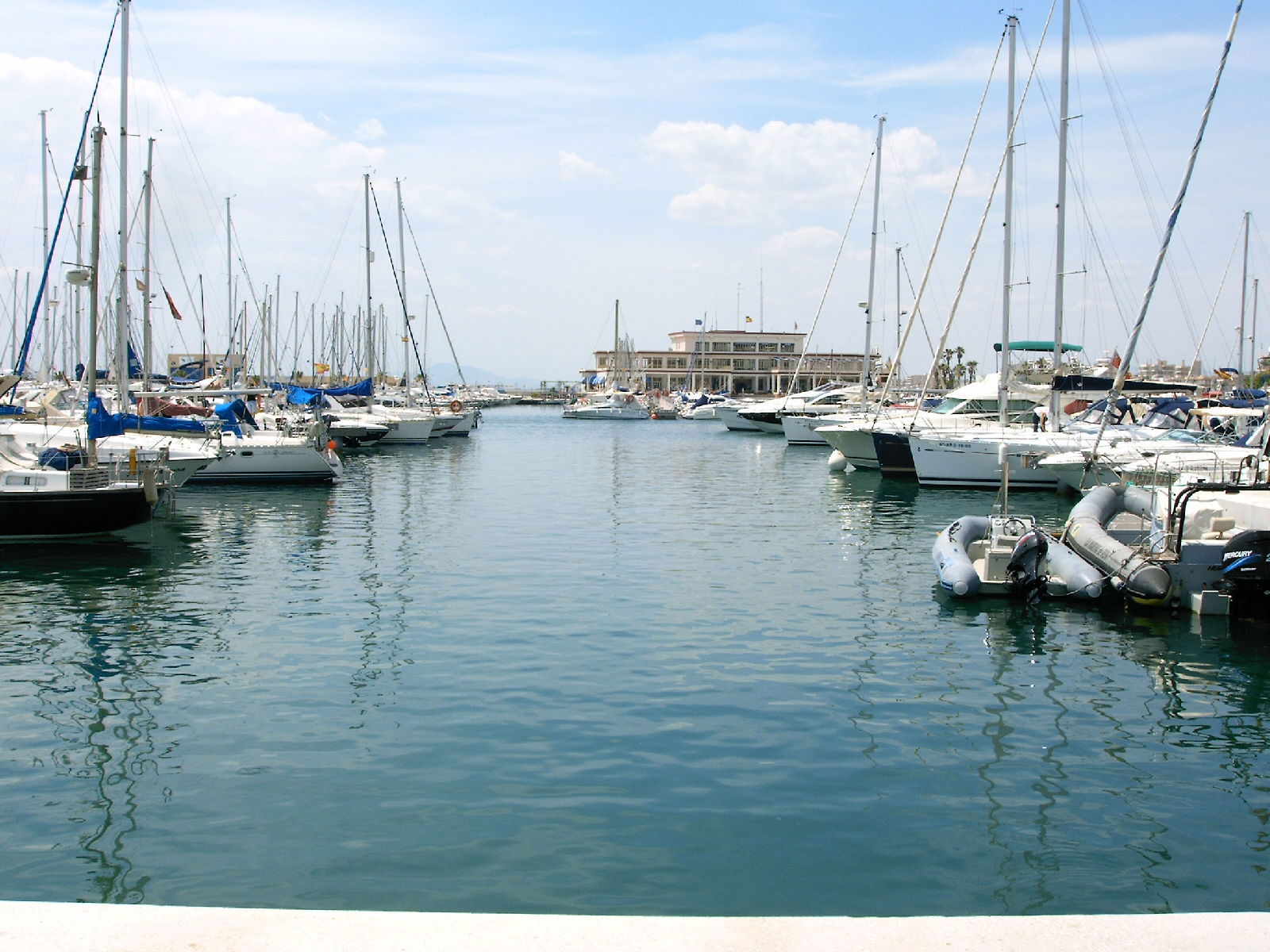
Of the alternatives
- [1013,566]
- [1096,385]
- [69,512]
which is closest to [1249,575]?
[1013,566]

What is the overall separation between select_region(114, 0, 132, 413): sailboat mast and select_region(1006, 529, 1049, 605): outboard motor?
927 inches

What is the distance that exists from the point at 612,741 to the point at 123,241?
1133 inches

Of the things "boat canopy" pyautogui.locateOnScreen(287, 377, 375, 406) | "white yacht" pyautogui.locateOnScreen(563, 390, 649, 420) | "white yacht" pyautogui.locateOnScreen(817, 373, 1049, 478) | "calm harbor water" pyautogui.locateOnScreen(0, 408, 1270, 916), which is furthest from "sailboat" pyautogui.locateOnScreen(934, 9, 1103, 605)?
"white yacht" pyautogui.locateOnScreen(563, 390, 649, 420)

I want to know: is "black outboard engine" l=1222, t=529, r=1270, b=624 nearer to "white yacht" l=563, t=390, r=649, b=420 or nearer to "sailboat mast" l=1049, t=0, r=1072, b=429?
"sailboat mast" l=1049, t=0, r=1072, b=429

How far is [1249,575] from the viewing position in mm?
17281

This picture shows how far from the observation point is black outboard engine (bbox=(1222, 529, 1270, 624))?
17297 millimetres

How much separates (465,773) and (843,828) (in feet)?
11.5

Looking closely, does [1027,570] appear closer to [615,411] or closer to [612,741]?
[612,741]

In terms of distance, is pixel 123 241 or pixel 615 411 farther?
pixel 615 411

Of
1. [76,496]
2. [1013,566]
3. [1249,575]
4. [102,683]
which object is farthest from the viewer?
[76,496]

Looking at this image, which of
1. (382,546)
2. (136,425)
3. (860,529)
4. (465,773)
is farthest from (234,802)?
(136,425)

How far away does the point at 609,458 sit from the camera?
195 ft

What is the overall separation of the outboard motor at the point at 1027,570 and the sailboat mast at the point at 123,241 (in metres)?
23.6

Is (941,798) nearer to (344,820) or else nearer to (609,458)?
(344,820)
